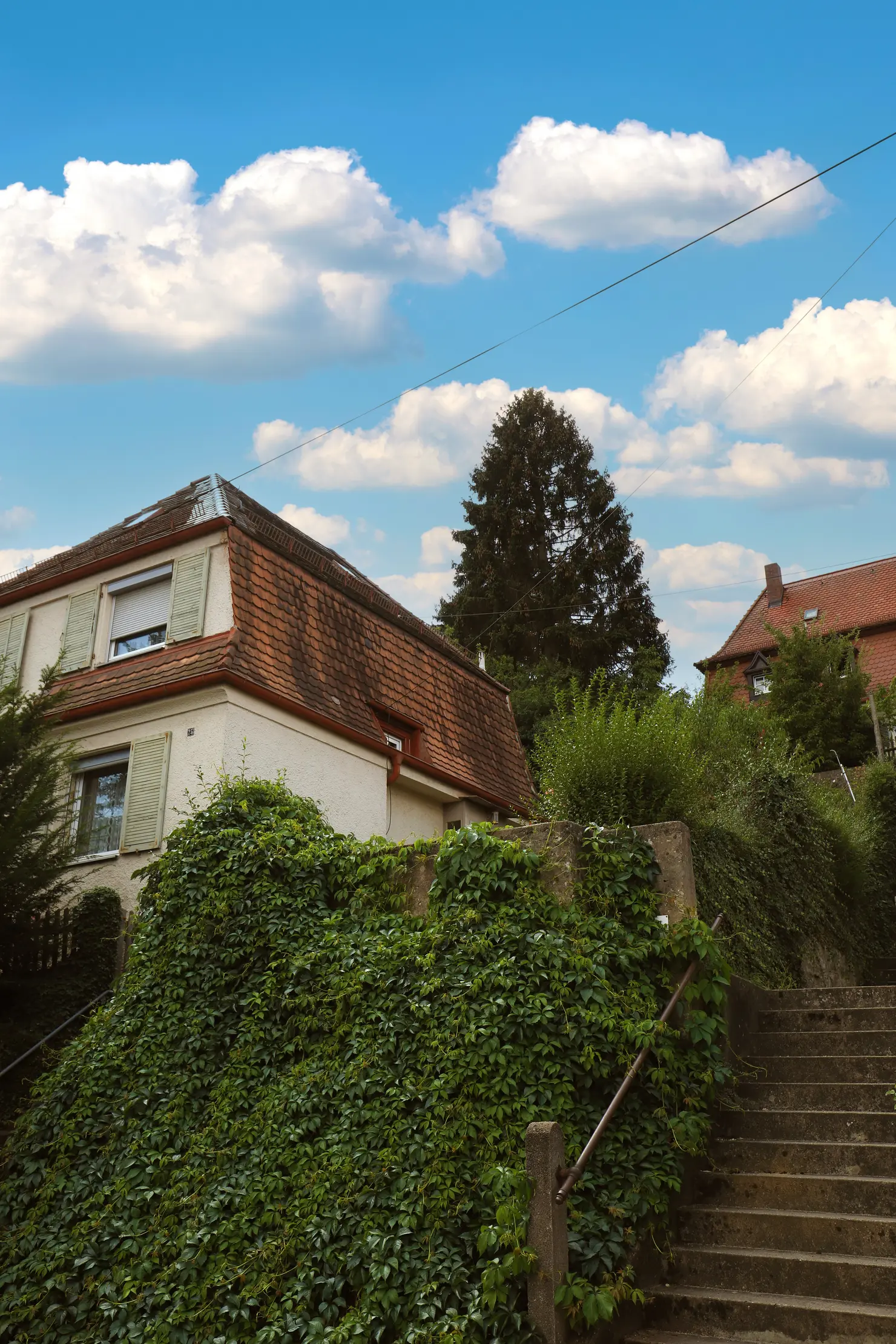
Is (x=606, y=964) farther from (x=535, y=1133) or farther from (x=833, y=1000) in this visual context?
(x=833, y=1000)

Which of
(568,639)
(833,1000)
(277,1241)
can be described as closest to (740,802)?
(833,1000)

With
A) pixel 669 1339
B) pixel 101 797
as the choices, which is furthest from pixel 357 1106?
pixel 101 797

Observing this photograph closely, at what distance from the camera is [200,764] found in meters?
12.4

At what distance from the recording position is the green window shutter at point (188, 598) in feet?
44.0

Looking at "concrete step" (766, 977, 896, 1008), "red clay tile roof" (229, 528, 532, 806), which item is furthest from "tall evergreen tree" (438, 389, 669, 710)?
"concrete step" (766, 977, 896, 1008)

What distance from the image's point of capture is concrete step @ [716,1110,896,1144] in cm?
632

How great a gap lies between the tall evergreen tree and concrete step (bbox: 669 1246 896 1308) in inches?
879

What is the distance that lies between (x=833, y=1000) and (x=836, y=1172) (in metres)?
2.09

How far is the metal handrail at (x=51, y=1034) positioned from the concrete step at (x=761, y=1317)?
5.62 m

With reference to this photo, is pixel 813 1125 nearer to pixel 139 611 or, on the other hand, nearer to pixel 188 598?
pixel 188 598

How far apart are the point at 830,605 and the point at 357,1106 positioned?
1206 inches

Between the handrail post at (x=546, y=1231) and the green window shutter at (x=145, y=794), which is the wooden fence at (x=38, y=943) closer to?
the green window shutter at (x=145, y=794)

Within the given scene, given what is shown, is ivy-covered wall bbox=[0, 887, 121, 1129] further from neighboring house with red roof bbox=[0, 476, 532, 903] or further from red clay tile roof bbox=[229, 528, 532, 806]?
red clay tile roof bbox=[229, 528, 532, 806]

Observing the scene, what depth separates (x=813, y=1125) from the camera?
6.52 metres
